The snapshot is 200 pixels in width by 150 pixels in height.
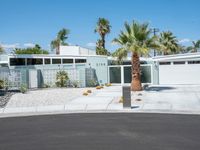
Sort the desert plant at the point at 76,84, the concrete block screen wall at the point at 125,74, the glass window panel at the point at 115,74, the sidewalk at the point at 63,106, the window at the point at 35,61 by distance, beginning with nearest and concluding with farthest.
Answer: the sidewalk at the point at 63,106, the desert plant at the point at 76,84, the concrete block screen wall at the point at 125,74, the glass window panel at the point at 115,74, the window at the point at 35,61

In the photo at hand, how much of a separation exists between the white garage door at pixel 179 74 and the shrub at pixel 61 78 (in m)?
9.02

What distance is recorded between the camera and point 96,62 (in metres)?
31.2

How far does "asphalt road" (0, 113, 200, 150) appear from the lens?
8.37 meters

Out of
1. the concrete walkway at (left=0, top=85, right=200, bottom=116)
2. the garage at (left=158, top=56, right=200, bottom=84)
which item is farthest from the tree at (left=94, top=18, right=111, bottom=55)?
the concrete walkway at (left=0, top=85, right=200, bottom=116)

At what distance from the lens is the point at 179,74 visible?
99.8 feet

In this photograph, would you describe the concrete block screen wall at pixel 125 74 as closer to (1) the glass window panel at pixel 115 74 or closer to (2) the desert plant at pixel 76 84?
(1) the glass window panel at pixel 115 74

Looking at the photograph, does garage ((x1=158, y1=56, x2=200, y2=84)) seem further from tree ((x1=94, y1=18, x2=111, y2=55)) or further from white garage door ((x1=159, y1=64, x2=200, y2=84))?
tree ((x1=94, y1=18, x2=111, y2=55))

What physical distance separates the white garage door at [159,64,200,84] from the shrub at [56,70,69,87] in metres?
9.02

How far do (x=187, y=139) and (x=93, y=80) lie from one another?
2151cm

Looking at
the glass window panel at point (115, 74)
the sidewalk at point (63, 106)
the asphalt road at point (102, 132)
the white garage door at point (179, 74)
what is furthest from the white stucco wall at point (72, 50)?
the asphalt road at point (102, 132)

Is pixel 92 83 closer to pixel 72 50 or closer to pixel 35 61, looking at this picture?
pixel 35 61

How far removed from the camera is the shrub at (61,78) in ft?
95.6

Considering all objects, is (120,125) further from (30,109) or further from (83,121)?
(30,109)

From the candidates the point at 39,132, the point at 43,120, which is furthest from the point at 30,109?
the point at 39,132
